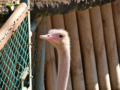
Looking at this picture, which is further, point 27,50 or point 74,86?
point 74,86

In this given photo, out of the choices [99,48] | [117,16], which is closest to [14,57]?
[99,48]

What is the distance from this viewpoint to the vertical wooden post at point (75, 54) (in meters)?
3.78

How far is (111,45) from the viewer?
4.20 metres

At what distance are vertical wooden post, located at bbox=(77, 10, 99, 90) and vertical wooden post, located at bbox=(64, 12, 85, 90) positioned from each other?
13 centimetres

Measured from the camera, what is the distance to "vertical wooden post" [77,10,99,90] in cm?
389

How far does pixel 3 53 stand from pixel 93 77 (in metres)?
1.86

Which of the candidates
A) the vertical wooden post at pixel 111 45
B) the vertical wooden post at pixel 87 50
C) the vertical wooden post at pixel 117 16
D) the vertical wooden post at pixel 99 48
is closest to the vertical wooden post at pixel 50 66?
the vertical wooden post at pixel 87 50

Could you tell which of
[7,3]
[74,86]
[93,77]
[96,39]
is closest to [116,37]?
[96,39]

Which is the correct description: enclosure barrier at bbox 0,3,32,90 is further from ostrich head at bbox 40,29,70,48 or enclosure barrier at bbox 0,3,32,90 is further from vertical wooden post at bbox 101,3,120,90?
vertical wooden post at bbox 101,3,120,90

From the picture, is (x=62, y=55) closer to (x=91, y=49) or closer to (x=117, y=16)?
(x=91, y=49)

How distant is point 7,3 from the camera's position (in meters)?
2.54

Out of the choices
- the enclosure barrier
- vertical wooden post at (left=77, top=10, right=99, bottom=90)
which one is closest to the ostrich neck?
the enclosure barrier

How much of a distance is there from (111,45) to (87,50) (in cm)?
51

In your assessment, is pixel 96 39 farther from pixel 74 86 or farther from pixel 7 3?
pixel 7 3
